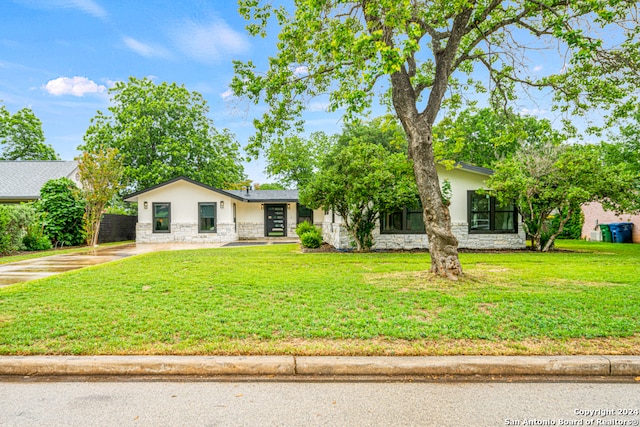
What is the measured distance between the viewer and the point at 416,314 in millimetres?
4445

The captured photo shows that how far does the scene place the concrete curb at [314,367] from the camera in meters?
3.13

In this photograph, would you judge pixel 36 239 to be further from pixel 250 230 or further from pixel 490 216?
pixel 490 216

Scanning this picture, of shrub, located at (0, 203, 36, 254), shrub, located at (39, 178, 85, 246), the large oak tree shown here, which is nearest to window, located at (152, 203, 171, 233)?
shrub, located at (39, 178, 85, 246)

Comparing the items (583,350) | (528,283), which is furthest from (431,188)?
(583,350)

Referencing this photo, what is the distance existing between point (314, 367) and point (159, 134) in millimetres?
25429

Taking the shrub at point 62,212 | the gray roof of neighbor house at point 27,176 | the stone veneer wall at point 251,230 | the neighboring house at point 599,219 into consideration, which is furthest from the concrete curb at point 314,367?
the gray roof of neighbor house at point 27,176

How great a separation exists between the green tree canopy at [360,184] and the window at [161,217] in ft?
29.9

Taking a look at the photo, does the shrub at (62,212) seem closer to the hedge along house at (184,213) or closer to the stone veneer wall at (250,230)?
the hedge along house at (184,213)

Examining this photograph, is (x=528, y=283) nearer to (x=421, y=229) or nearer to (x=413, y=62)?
(x=413, y=62)

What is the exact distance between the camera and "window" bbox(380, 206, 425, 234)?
1300 centimetres

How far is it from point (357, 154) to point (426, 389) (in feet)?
28.7

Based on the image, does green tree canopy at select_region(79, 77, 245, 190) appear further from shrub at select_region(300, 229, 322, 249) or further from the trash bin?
the trash bin

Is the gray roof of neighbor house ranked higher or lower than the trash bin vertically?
higher

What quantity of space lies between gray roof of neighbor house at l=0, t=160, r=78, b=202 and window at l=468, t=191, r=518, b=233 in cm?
2085
